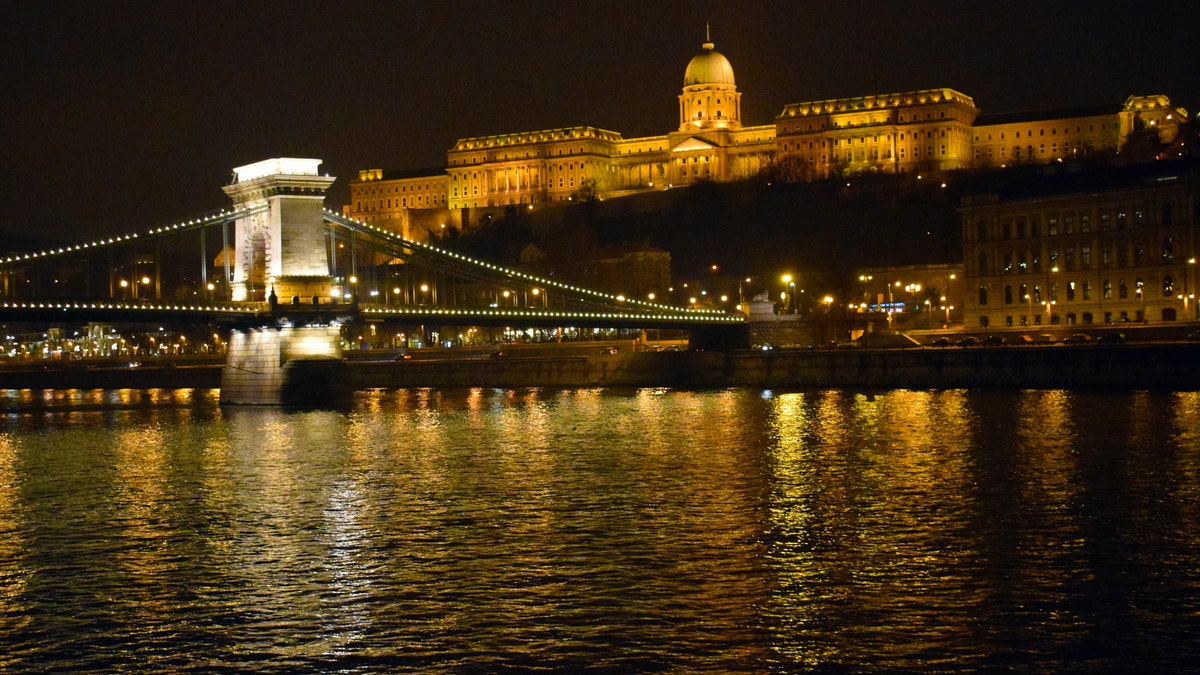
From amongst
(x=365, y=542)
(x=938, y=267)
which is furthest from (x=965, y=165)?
(x=365, y=542)

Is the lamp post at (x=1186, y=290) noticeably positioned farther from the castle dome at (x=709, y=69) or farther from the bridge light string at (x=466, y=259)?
the castle dome at (x=709, y=69)

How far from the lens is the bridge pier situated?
45125mm

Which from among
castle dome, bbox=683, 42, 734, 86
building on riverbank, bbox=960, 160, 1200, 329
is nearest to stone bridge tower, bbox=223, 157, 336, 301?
building on riverbank, bbox=960, 160, 1200, 329

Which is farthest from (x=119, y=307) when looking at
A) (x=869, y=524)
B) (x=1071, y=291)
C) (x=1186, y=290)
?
(x=1186, y=290)

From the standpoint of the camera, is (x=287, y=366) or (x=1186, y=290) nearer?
(x=287, y=366)

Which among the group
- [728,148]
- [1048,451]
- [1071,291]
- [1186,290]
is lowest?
[1048,451]

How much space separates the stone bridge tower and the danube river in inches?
557

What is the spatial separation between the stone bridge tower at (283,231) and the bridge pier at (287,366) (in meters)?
1.52

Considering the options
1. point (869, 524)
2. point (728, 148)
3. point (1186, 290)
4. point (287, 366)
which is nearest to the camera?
point (869, 524)

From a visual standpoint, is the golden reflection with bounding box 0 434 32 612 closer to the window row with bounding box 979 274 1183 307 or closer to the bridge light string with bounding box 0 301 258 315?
the bridge light string with bounding box 0 301 258 315

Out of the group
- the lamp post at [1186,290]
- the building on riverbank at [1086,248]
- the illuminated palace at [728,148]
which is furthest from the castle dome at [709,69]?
the lamp post at [1186,290]

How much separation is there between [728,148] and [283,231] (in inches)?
3651

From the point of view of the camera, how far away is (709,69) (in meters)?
144

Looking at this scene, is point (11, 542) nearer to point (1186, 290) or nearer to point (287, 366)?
point (287, 366)
